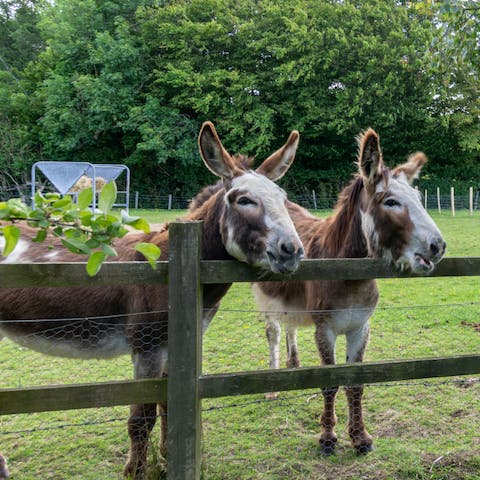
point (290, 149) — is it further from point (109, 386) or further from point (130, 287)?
point (109, 386)

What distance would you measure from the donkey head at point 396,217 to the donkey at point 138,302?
630 millimetres

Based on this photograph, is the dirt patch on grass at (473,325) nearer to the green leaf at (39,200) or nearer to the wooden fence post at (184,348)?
the wooden fence post at (184,348)

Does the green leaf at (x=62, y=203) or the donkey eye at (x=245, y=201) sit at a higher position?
the donkey eye at (x=245, y=201)

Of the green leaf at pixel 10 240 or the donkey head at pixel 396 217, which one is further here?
the donkey head at pixel 396 217

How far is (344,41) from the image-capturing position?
2681 cm

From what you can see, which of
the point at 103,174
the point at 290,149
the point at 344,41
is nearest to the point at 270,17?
the point at 344,41

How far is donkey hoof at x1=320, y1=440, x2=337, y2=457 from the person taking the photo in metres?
3.44

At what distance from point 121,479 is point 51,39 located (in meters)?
34.2

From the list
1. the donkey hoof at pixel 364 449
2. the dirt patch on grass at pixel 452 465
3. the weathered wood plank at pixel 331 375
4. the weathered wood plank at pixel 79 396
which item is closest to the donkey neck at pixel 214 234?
the weathered wood plank at pixel 331 375

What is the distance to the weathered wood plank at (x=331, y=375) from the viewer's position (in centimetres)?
238

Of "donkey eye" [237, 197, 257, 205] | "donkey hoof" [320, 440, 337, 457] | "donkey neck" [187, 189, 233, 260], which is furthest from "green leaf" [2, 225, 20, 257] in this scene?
"donkey hoof" [320, 440, 337, 457]

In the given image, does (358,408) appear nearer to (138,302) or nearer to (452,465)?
(452,465)

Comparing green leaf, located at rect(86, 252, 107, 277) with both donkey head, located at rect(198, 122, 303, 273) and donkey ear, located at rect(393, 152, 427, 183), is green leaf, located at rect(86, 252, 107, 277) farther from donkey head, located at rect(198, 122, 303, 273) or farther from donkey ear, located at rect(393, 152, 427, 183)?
donkey ear, located at rect(393, 152, 427, 183)

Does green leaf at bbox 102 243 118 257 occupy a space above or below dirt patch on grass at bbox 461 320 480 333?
above
